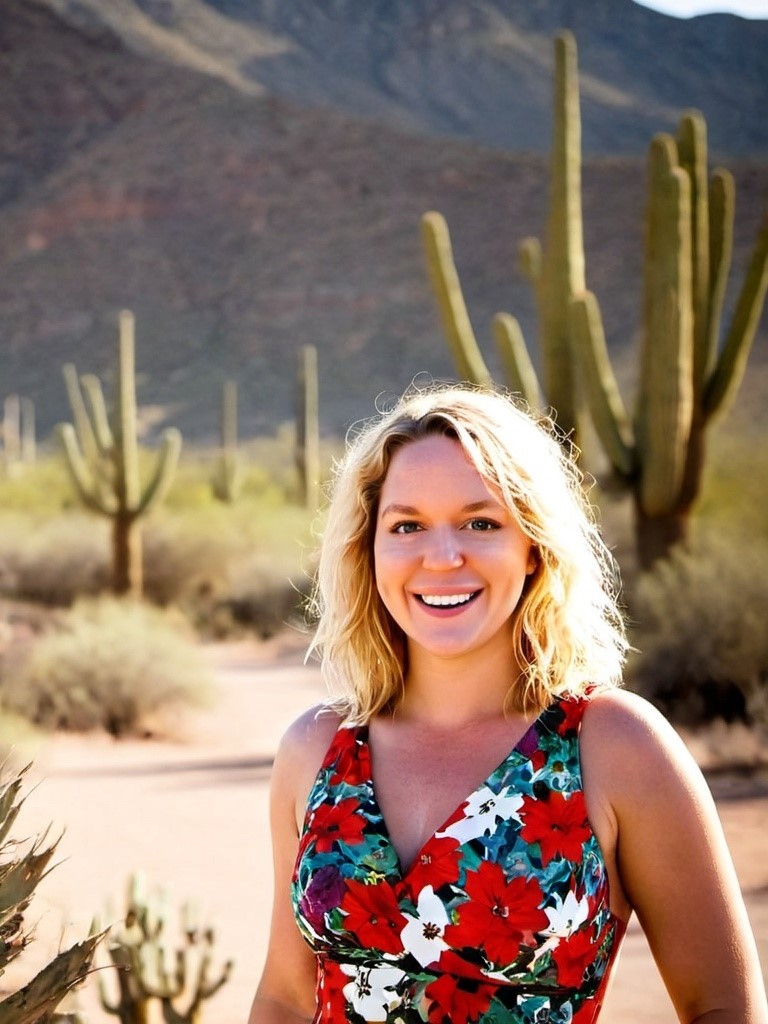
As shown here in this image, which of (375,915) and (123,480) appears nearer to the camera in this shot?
(375,915)

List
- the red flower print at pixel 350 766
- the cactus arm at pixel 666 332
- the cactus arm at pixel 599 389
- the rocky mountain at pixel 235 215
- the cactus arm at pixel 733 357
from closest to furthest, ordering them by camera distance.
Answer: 1. the red flower print at pixel 350 766
2. the cactus arm at pixel 666 332
3. the cactus arm at pixel 599 389
4. the cactus arm at pixel 733 357
5. the rocky mountain at pixel 235 215

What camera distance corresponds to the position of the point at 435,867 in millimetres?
2176

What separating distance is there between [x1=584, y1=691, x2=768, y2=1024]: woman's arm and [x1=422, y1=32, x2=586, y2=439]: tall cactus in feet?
30.2

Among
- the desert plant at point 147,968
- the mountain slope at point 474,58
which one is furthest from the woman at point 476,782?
the mountain slope at point 474,58

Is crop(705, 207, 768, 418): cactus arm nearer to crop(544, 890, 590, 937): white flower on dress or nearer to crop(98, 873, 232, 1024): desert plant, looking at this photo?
crop(98, 873, 232, 1024): desert plant

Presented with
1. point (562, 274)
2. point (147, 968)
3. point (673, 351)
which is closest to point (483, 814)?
point (147, 968)

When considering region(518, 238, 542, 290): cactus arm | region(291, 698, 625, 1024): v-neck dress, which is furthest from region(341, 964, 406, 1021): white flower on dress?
region(518, 238, 542, 290): cactus arm

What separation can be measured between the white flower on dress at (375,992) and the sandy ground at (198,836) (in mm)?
2151

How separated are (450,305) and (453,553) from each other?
379 inches

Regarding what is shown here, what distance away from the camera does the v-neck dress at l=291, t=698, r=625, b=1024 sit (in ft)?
6.93

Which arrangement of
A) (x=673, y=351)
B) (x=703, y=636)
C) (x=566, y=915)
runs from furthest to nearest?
(x=703, y=636)
(x=673, y=351)
(x=566, y=915)

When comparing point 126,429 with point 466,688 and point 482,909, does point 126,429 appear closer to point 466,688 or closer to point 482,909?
point 466,688

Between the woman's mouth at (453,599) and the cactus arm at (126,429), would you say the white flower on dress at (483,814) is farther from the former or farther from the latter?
the cactus arm at (126,429)

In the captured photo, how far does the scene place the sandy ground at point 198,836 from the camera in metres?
5.83
